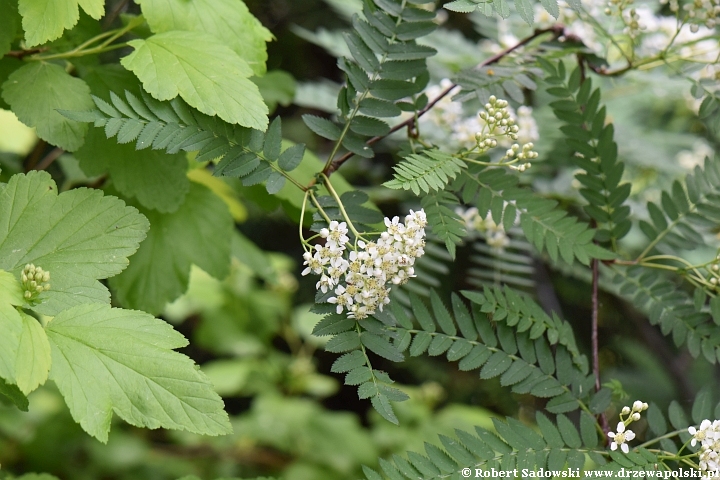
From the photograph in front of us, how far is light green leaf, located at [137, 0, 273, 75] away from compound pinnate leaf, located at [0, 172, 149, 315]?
0.23m

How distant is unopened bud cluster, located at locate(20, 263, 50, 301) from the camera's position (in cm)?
61

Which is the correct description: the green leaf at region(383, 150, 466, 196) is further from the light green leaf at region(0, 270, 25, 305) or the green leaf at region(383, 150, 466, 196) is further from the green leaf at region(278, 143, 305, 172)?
the light green leaf at region(0, 270, 25, 305)

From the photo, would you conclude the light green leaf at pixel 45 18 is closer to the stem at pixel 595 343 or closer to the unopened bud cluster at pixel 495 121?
the unopened bud cluster at pixel 495 121

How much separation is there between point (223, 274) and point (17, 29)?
17.2 inches

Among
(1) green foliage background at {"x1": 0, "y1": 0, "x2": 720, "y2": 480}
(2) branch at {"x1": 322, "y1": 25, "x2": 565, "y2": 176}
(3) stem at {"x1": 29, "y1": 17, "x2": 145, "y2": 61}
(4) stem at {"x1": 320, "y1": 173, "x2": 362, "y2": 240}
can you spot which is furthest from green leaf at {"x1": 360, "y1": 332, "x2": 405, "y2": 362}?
(3) stem at {"x1": 29, "y1": 17, "x2": 145, "y2": 61}

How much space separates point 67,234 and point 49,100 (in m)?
0.17

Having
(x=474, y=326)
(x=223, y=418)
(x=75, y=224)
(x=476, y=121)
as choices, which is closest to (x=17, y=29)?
(x=75, y=224)

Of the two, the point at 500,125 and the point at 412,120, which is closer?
the point at 500,125

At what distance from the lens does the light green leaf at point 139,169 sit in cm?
82

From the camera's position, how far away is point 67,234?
0.69m

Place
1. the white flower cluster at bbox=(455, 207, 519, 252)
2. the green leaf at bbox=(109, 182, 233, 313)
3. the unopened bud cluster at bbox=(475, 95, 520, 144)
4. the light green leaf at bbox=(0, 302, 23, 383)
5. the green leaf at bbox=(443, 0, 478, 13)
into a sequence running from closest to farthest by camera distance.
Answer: the light green leaf at bbox=(0, 302, 23, 383) < the green leaf at bbox=(443, 0, 478, 13) < the unopened bud cluster at bbox=(475, 95, 520, 144) < the green leaf at bbox=(109, 182, 233, 313) < the white flower cluster at bbox=(455, 207, 519, 252)

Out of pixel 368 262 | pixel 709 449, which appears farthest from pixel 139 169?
pixel 709 449

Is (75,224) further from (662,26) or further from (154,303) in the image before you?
(662,26)

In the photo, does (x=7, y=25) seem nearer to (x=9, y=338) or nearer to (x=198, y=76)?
(x=198, y=76)
